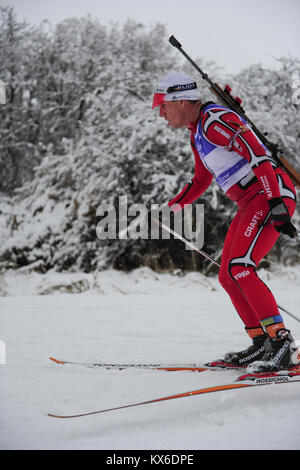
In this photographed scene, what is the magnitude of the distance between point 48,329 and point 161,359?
135 cm

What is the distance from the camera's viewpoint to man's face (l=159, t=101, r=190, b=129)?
2406 millimetres

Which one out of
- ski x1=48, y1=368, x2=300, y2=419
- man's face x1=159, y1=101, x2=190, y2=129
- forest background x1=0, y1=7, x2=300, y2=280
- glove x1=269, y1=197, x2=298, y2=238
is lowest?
ski x1=48, y1=368, x2=300, y2=419

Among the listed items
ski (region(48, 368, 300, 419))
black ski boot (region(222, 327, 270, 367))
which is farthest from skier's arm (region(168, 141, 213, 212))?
ski (region(48, 368, 300, 419))

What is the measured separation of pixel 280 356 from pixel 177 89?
157 centimetres

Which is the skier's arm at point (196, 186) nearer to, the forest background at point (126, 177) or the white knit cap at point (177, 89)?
the white knit cap at point (177, 89)

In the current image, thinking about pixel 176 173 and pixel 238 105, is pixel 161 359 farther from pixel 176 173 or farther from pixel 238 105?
pixel 176 173

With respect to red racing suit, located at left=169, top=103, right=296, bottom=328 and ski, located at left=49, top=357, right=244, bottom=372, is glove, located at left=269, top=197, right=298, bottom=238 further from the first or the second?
ski, located at left=49, top=357, right=244, bottom=372

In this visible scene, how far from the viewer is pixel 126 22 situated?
35.0 feet

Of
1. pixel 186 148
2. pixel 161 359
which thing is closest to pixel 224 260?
pixel 161 359

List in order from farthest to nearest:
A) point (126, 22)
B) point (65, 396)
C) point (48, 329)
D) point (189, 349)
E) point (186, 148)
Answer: point (126, 22) < point (186, 148) < point (48, 329) < point (189, 349) < point (65, 396)

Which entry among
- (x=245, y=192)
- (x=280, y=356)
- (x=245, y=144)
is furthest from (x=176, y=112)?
(x=280, y=356)

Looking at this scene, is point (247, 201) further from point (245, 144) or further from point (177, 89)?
point (177, 89)

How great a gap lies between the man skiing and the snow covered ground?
0.79ft
